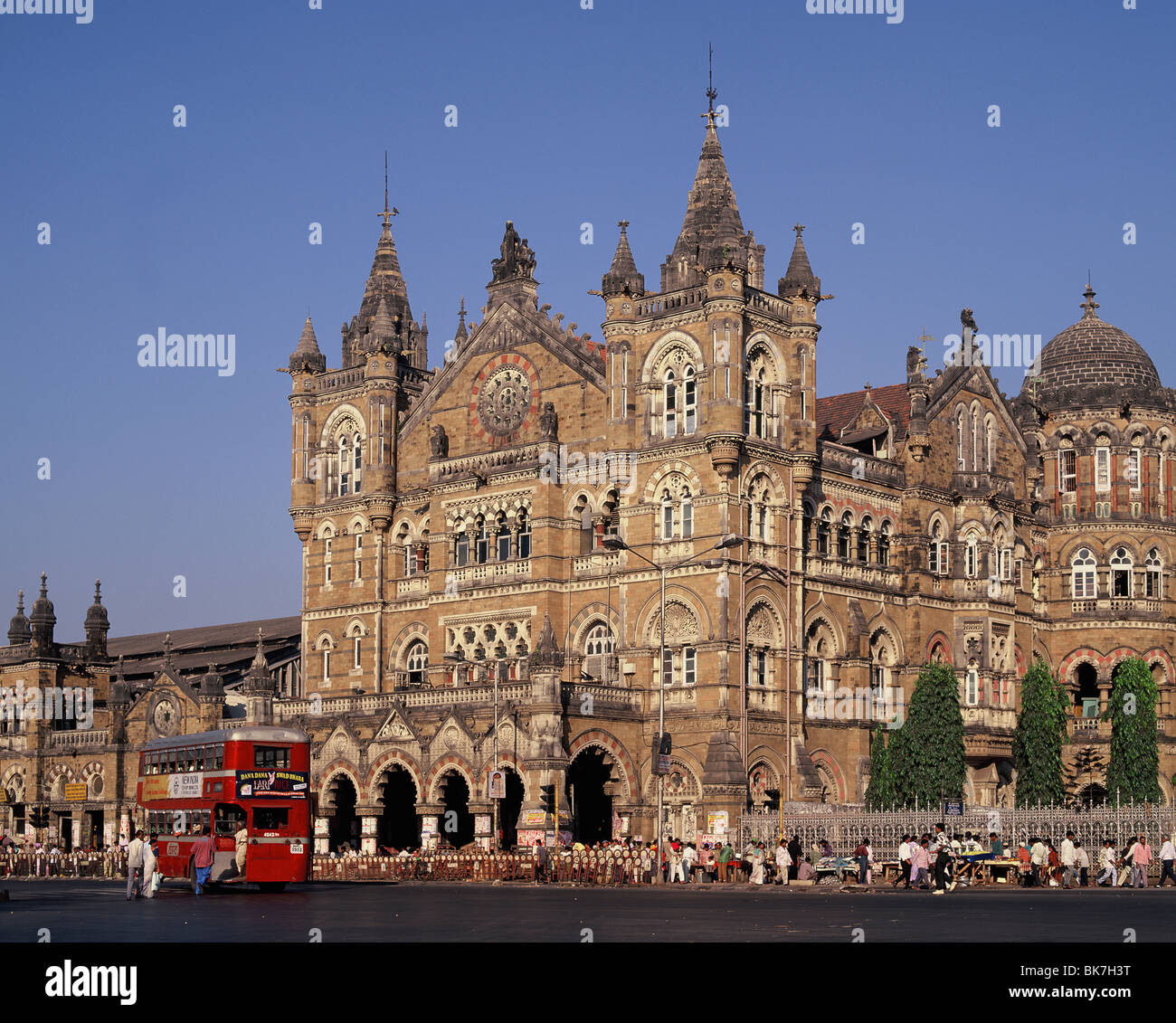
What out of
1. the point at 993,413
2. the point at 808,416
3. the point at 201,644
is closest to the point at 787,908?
the point at 808,416

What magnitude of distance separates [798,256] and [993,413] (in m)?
15.9

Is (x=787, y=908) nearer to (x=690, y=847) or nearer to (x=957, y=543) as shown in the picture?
(x=690, y=847)

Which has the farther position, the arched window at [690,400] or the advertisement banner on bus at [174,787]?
the arched window at [690,400]

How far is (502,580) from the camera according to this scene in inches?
2771

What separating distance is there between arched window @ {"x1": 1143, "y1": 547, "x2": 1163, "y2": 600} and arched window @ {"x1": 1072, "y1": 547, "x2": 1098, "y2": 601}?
91.7 inches

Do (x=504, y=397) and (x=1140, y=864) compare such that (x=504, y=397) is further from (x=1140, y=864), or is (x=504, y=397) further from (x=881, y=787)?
(x=1140, y=864)

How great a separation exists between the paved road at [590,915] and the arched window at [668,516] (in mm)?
19663

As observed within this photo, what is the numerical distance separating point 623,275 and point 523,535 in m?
10.9

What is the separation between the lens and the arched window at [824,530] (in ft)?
228

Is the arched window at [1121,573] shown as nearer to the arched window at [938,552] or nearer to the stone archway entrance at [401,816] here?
the arched window at [938,552]

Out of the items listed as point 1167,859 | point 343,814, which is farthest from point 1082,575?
point 343,814

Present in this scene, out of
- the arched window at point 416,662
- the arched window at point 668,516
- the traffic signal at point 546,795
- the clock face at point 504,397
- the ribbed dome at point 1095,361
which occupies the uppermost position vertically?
the ribbed dome at point 1095,361

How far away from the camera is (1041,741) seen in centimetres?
7156

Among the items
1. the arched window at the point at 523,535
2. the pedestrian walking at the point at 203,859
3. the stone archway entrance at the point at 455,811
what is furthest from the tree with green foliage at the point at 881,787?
the pedestrian walking at the point at 203,859
